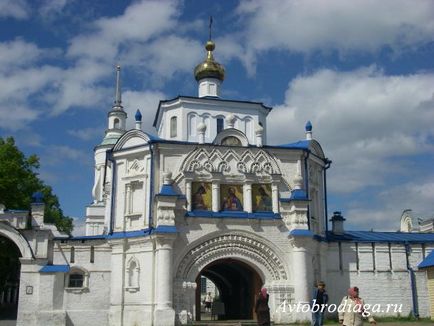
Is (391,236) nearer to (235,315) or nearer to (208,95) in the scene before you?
(235,315)

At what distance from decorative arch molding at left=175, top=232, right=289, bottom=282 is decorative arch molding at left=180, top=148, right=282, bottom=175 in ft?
8.08

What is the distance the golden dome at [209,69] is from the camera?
85.5 ft

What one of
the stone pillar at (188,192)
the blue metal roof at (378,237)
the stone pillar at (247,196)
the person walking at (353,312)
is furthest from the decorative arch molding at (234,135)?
the person walking at (353,312)

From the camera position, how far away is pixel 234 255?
67.1 ft

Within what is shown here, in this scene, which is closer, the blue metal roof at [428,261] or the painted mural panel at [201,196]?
the painted mural panel at [201,196]

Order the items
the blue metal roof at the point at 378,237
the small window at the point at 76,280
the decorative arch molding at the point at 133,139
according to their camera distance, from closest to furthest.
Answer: the small window at the point at 76,280, the decorative arch molding at the point at 133,139, the blue metal roof at the point at 378,237

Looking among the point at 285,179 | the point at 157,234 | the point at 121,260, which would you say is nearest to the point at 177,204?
the point at 157,234

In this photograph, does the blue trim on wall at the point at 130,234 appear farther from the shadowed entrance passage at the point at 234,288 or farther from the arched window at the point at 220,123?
the arched window at the point at 220,123

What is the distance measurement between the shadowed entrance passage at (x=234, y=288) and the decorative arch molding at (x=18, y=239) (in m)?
6.22

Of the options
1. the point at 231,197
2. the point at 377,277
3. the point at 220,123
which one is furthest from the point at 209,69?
the point at 377,277

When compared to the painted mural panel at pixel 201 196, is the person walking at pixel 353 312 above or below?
below

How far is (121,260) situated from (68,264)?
2.03 metres

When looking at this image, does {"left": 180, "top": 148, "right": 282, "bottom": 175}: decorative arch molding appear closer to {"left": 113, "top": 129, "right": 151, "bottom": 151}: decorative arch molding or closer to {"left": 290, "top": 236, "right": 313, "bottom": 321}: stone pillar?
{"left": 113, "top": 129, "right": 151, "bottom": 151}: decorative arch molding

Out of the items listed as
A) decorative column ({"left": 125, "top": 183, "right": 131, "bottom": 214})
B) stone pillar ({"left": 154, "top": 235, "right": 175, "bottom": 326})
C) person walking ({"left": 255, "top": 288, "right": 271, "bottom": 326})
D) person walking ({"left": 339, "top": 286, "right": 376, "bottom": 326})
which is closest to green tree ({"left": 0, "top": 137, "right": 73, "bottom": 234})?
decorative column ({"left": 125, "top": 183, "right": 131, "bottom": 214})
